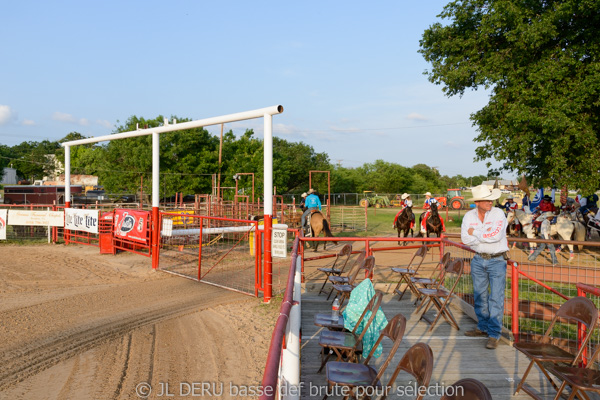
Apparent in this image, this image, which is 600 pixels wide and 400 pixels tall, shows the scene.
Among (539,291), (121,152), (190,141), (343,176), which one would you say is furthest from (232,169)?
(539,291)

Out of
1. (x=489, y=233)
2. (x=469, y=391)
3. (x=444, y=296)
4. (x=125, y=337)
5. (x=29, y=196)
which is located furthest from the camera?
(x=29, y=196)

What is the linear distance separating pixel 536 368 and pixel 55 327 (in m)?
6.42

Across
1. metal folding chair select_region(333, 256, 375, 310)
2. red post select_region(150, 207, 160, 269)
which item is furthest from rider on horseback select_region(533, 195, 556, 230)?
red post select_region(150, 207, 160, 269)

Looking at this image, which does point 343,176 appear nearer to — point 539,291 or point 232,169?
point 232,169

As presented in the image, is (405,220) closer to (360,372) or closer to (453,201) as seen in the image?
(360,372)

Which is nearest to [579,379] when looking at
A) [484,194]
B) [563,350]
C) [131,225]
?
[563,350]

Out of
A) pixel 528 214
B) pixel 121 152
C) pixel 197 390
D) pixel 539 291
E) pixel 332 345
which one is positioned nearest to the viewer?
pixel 332 345

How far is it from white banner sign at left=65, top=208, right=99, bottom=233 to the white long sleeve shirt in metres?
12.6

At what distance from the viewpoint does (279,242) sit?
7.95 m

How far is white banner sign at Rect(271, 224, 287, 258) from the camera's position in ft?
25.9

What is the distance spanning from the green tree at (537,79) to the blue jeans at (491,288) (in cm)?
1157

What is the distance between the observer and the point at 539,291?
985 centimetres

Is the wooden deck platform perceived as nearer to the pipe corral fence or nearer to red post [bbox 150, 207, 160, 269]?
the pipe corral fence

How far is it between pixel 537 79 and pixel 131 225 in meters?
14.2
